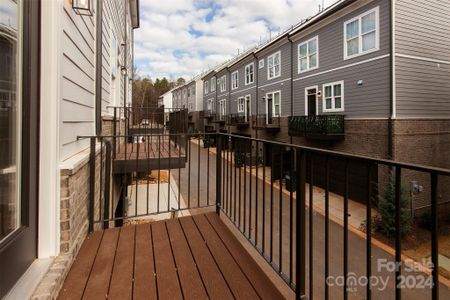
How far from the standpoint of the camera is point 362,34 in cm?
998

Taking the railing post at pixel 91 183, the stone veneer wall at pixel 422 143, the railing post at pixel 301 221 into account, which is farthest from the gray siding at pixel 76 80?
the stone veneer wall at pixel 422 143

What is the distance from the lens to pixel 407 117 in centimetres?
915

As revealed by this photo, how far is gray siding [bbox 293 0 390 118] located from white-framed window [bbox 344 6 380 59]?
15cm

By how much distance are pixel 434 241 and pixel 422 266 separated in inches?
20.1

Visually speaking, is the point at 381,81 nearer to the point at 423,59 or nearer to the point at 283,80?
the point at 423,59

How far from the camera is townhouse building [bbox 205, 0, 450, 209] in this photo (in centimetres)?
903

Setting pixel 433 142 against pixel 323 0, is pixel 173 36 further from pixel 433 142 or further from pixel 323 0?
pixel 433 142

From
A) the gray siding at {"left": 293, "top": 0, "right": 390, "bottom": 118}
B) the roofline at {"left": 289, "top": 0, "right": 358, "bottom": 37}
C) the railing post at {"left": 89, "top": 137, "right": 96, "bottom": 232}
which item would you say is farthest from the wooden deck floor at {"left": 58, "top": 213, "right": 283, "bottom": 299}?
the roofline at {"left": 289, "top": 0, "right": 358, "bottom": 37}

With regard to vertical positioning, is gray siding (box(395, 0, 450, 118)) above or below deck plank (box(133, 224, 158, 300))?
above

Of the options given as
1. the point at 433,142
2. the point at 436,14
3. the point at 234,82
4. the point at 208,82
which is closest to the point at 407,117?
the point at 433,142

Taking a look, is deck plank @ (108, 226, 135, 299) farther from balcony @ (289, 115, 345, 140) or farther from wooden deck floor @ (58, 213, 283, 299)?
balcony @ (289, 115, 345, 140)

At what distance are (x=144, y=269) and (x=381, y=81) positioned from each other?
9.86 metres

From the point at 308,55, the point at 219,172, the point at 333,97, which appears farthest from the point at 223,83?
the point at 219,172

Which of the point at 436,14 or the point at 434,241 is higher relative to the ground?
the point at 436,14
